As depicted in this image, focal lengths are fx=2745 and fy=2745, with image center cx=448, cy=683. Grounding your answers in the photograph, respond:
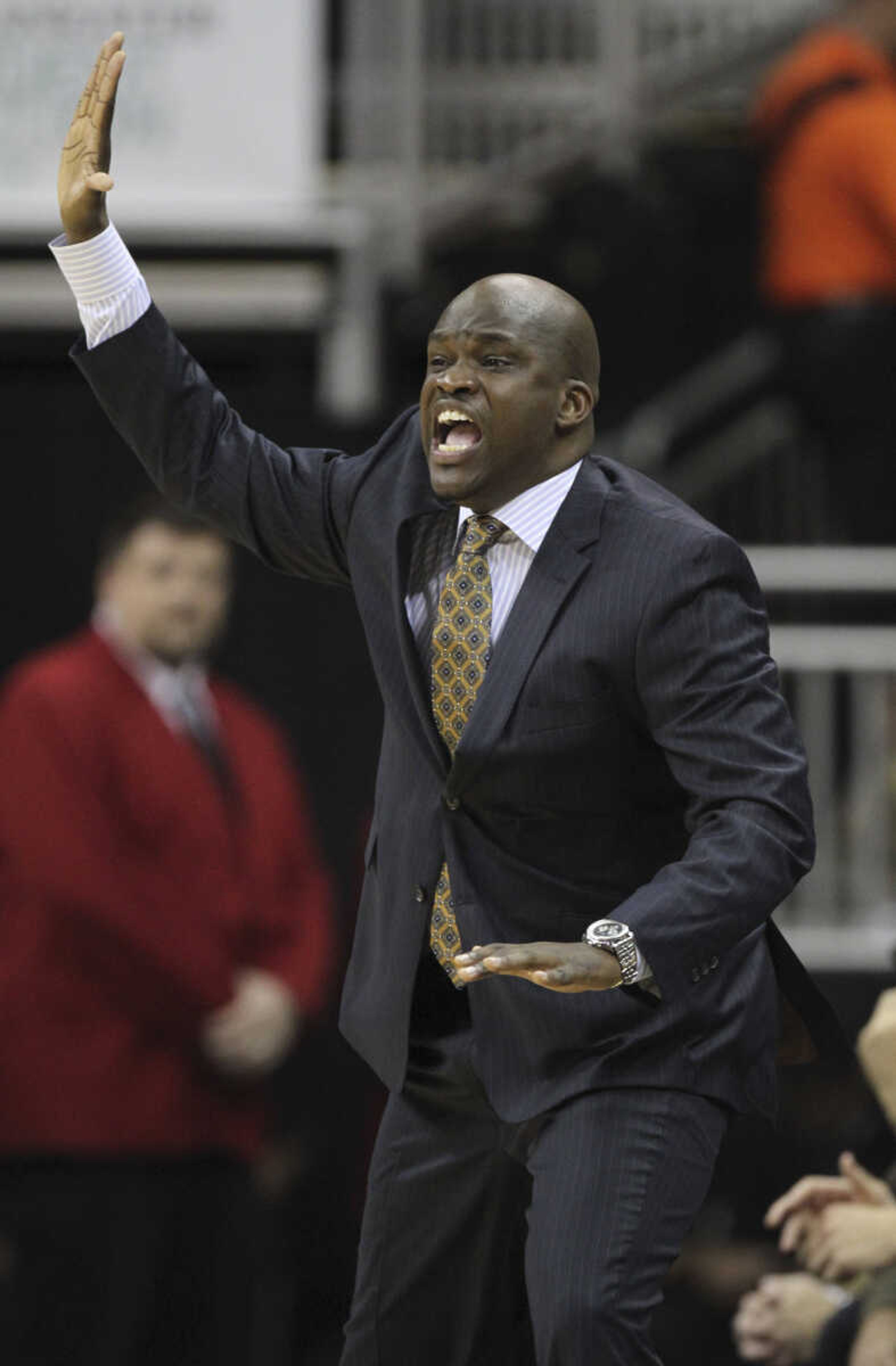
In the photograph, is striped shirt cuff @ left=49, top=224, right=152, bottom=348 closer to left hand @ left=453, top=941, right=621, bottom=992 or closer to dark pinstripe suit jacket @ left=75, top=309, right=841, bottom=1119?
dark pinstripe suit jacket @ left=75, top=309, right=841, bottom=1119

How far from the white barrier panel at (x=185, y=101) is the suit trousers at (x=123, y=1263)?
8.08 ft

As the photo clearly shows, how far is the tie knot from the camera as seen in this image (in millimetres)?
3744

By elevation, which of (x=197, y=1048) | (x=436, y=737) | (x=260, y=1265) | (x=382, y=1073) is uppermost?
(x=436, y=737)

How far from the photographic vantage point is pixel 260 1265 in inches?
269

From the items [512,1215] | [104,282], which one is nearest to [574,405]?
[104,282]

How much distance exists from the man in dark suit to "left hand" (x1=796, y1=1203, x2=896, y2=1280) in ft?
1.76

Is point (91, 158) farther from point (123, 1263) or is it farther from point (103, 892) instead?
point (123, 1263)

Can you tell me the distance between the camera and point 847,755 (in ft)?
22.0

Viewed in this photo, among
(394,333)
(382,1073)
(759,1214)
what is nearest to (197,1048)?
(759,1214)

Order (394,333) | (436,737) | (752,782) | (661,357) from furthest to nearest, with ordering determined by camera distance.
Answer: (661,357)
(394,333)
(436,737)
(752,782)

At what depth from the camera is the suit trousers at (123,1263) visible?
6547 millimetres

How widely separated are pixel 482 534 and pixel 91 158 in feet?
2.43

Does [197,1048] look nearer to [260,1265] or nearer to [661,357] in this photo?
[260,1265]

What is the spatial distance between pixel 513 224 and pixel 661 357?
612 millimetres
